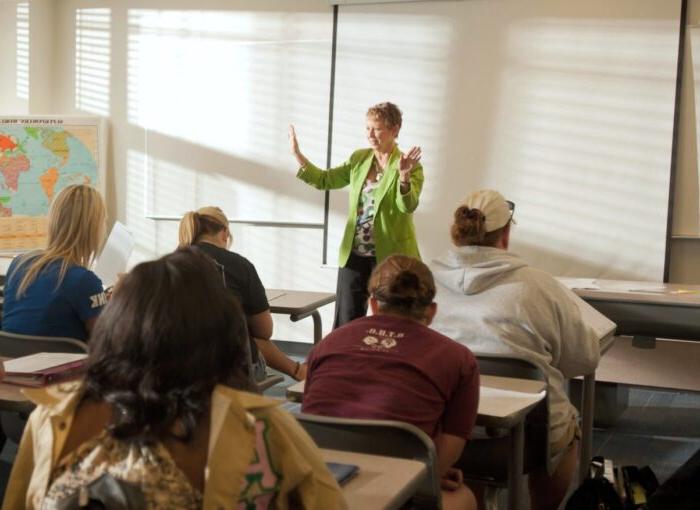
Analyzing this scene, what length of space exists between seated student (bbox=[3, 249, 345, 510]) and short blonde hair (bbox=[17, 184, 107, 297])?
183cm

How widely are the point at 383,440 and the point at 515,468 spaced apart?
667 millimetres

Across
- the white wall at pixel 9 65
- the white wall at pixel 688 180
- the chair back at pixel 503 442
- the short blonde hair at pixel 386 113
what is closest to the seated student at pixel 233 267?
the chair back at pixel 503 442

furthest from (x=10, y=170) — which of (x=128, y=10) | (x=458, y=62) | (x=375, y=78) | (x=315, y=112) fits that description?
(x=458, y=62)

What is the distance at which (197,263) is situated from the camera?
4.42ft

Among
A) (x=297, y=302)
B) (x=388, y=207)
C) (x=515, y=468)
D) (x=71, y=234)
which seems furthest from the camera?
(x=388, y=207)

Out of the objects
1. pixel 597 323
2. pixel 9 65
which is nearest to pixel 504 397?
pixel 597 323

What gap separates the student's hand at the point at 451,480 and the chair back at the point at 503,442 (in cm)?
26

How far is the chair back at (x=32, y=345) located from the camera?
2893mm

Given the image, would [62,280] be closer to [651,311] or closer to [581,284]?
[651,311]

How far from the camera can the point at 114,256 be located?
16.3 feet

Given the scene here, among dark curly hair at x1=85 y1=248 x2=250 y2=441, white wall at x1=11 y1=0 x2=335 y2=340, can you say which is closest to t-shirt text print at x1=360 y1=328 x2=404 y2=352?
dark curly hair at x1=85 y1=248 x2=250 y2=441

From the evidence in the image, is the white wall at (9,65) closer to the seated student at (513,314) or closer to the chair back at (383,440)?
the seated student at (513,314)

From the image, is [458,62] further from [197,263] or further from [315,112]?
[197,263]

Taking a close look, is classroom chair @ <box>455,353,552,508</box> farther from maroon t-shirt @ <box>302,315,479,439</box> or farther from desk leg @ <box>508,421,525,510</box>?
maroon t-shirt @ <box>302,315,479,439</box>
